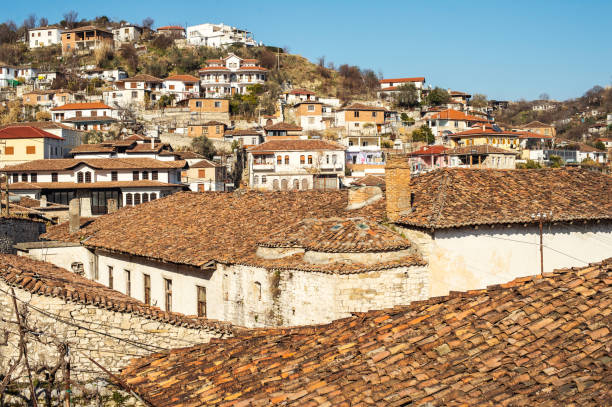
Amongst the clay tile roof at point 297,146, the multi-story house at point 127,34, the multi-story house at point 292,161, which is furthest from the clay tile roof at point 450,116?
the multi-story house at point 127,34

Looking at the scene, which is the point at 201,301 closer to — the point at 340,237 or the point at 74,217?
the point at 340,237

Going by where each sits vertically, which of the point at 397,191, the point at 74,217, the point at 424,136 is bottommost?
the point at 74,217

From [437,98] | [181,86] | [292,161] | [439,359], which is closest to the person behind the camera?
[439,359]

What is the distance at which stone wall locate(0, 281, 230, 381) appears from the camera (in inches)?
520

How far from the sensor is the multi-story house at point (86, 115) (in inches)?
3735

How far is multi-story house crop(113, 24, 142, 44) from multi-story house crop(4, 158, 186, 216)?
8468cm

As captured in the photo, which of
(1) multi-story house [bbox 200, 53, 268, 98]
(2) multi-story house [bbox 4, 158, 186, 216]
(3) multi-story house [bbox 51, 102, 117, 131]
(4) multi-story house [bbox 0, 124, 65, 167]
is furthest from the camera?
(1) multi-story house [bbox 200, 53, 268, 98]

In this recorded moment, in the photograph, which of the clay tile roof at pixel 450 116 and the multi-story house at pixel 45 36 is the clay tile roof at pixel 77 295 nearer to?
the clay tile roof at pixel 450 116

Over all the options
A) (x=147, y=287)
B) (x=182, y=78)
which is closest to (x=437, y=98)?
(x=182, y=78)

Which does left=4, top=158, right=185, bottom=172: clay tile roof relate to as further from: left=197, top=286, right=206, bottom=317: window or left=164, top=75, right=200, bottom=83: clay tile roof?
left=164, top=75, right=200, bottom=83: clay tile roof

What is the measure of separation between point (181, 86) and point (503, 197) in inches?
3884

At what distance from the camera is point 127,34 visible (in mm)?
142250

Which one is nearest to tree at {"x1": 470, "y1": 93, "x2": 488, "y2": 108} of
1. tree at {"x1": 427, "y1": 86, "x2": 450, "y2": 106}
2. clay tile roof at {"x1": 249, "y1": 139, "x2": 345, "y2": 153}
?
tree at {"x1": 427, "y1": 86, "x2": 450, "y2": 106}

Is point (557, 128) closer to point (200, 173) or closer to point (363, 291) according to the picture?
point (200, 173)
